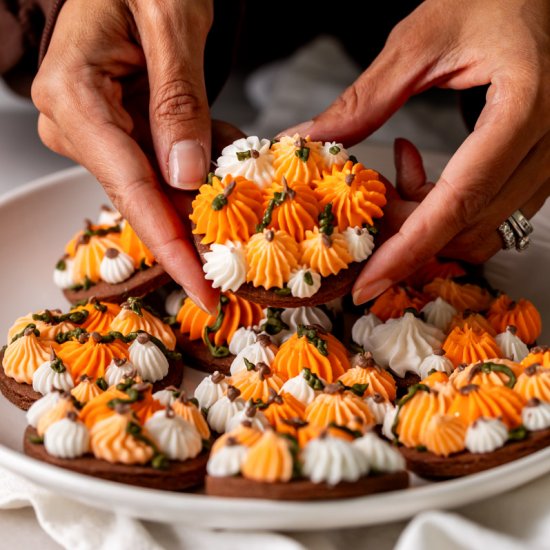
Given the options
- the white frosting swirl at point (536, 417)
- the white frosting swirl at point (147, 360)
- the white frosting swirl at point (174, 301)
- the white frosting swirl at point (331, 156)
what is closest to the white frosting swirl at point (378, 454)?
the white frosting swirl at point (536, 417)

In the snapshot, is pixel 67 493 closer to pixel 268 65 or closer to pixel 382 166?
pixel 382 166

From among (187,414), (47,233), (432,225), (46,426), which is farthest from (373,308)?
(47,233)

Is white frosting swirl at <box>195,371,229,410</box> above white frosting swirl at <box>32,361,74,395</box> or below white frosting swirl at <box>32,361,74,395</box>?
below

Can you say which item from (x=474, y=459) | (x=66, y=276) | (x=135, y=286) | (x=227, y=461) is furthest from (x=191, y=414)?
(x=66, y=276)

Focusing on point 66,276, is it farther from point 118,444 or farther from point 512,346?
point 512,346

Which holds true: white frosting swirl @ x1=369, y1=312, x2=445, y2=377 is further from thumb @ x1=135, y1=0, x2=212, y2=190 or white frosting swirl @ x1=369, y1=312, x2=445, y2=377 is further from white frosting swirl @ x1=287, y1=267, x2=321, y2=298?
thumb @ x1=135, y1=0, x2=212, y2=190

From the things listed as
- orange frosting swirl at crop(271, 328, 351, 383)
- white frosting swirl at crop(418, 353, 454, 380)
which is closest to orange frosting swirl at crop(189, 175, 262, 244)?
orange frosting swirl at crop(271, 328, 351, 383)

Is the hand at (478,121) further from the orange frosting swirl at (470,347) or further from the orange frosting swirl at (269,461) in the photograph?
the orange frosting swirl at (269,461)
